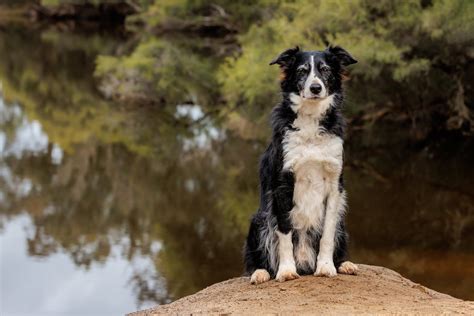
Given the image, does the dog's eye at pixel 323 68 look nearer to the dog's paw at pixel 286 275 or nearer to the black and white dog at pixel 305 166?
the black and white dog at pixel 305 166

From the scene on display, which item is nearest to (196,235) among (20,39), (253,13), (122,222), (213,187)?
(122,222)

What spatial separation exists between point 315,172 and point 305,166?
10 cm

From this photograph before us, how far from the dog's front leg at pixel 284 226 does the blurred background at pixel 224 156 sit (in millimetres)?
3772

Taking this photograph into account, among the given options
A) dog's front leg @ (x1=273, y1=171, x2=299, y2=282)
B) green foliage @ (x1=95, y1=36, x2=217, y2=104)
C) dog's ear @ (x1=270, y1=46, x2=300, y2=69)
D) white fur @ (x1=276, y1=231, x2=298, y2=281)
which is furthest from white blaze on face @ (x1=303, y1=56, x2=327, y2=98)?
green foliage @ (x1=95, y1=36, x2=217, y2=104)

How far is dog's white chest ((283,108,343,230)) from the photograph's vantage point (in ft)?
23.0

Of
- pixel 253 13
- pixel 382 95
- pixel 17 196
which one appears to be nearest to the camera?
pixel 17 196

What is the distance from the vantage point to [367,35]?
1695 centimetres

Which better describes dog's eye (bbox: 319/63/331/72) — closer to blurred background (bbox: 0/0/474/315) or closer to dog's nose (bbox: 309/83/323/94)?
dog's nose (bbox: 309/83/323/94)

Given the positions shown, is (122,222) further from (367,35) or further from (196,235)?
(367,35)

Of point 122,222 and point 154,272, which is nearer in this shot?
point 154,272

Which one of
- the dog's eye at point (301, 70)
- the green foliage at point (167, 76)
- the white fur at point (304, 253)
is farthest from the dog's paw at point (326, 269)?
the green foliage at point (167, 76)

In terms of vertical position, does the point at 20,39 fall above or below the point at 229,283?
above

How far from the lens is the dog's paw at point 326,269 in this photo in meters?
7.21

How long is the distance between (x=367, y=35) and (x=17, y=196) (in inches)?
306
